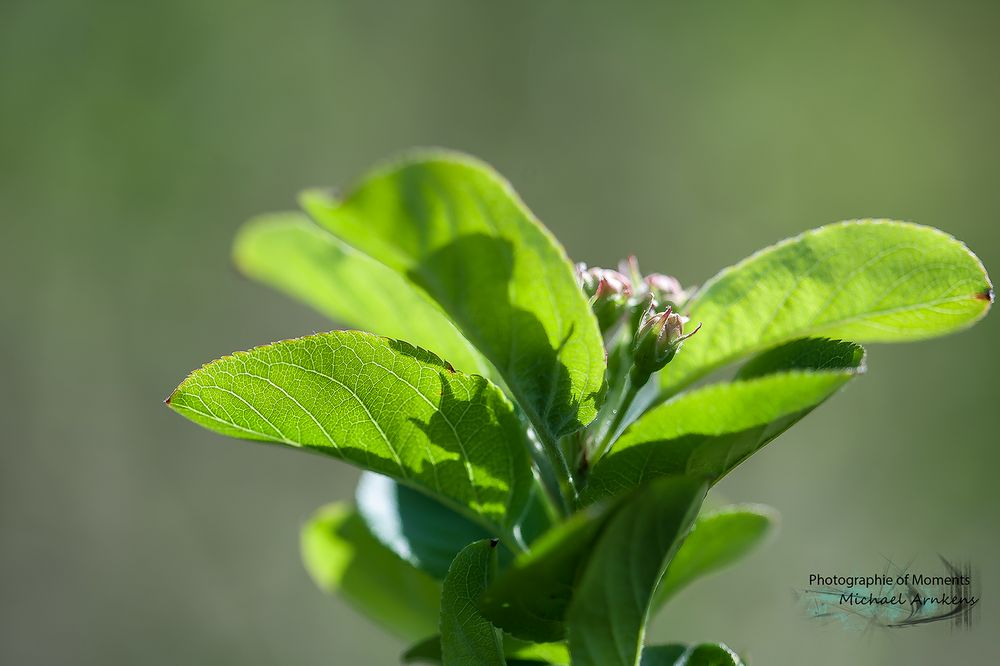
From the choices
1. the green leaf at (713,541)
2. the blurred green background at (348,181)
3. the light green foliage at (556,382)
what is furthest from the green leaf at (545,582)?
the blurred green background at (348,181)

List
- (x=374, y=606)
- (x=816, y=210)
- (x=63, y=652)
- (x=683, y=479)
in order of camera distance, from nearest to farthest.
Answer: (x=683, y=479) → (x=374, y=606) → (x=63, y=652) → (x=816, y=210)

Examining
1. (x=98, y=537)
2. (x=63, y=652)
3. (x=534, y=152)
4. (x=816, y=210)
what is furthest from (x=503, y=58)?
(x=63, y=652)

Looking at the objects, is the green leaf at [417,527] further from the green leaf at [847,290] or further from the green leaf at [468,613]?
the green leaf at [847,290]

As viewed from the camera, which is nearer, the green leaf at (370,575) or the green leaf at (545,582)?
the green leaf at (545,582)

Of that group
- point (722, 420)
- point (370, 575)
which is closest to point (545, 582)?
point (722, 420)

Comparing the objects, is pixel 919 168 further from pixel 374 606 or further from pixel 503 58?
pixel 374 606

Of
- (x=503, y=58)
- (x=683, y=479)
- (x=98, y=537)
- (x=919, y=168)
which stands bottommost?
(x=98, y=537)

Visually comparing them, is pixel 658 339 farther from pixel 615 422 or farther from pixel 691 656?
pixel 691 656
